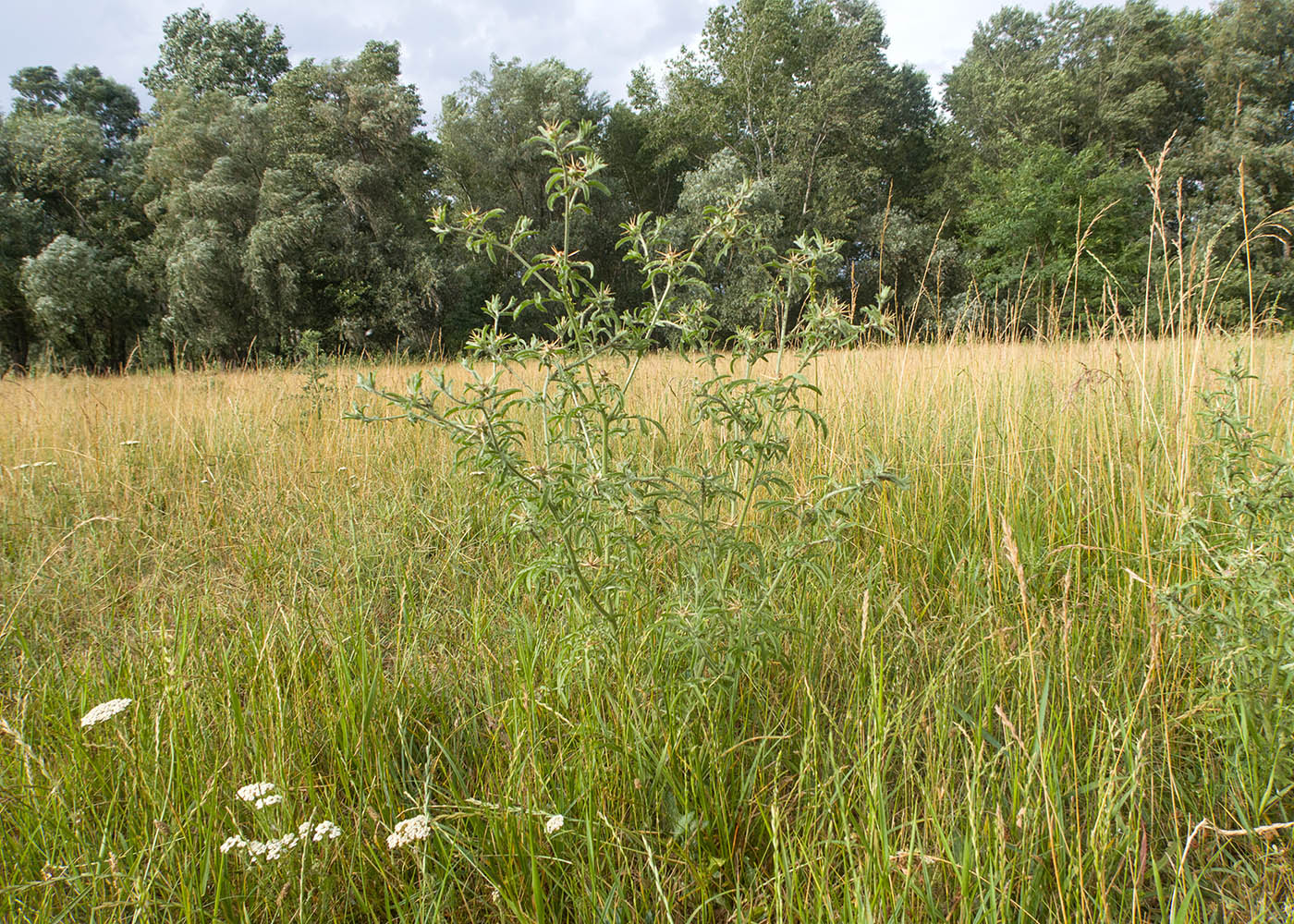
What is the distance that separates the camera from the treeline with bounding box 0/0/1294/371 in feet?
62.6

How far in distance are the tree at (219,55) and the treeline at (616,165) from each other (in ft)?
0.28

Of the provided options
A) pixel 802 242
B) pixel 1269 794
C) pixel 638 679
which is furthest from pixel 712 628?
pixel 1269 794

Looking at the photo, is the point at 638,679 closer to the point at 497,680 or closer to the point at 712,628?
the point at 712,628

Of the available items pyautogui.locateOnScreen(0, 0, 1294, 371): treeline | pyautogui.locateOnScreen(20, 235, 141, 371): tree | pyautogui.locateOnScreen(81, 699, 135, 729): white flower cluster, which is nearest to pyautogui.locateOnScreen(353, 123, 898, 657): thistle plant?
pyautogui.locateOnScreen(81, 699, 135, 729): white flower cluster

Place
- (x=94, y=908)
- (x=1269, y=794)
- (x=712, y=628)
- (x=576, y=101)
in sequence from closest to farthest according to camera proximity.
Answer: (x=94, y=908), (x=1269, y=794), (x=712, y=628), (x=576, y=101)

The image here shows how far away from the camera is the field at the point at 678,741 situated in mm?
1085

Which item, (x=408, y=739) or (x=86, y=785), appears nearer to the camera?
(x=86, y=785)

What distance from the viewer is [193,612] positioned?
2.06 m

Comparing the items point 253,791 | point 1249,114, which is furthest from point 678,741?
point 1249,114

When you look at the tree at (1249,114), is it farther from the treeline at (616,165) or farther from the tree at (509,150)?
the tree at (509,150)

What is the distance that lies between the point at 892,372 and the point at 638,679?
3.02 meters

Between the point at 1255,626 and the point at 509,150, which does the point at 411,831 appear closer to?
the point at 1255,626

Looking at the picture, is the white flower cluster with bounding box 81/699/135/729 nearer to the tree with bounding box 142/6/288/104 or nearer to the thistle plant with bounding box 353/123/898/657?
the thistle plant with bounding box 353/123/898/657

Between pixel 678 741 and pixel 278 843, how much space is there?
688mm
